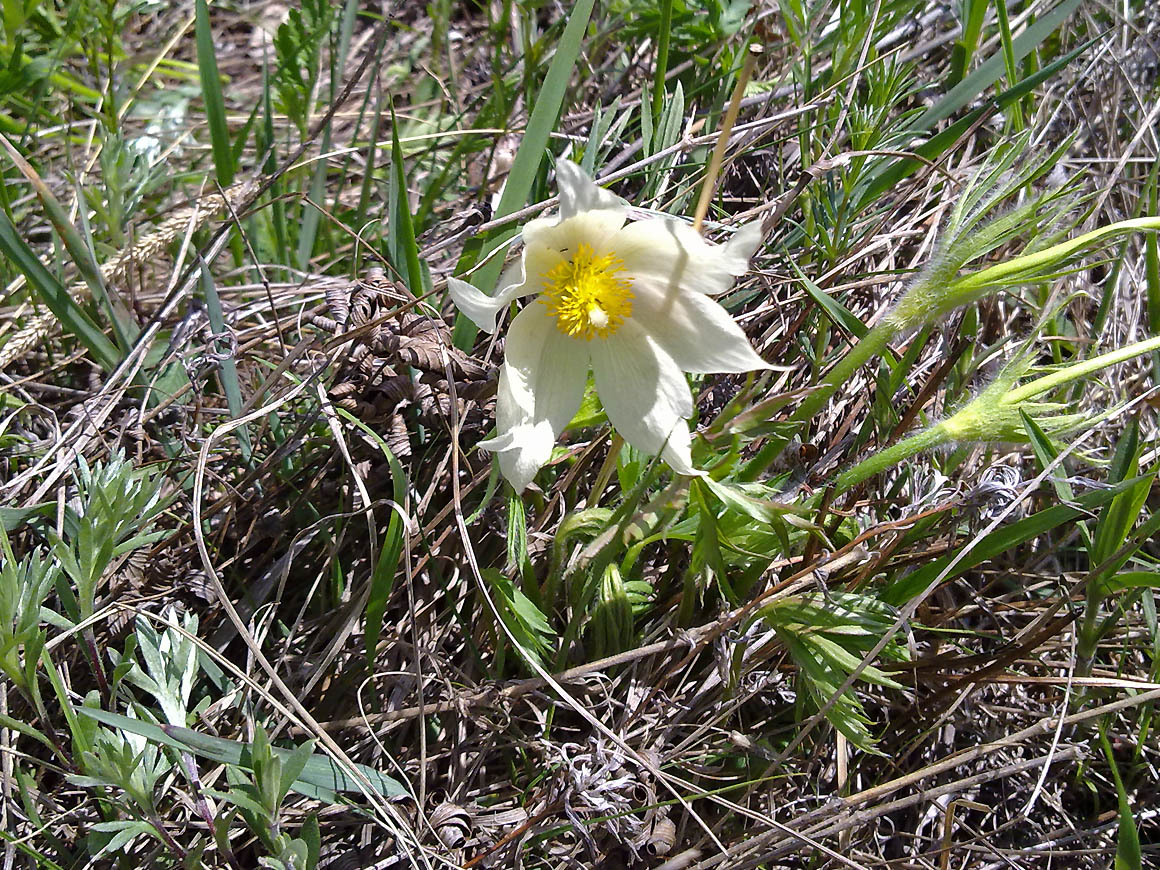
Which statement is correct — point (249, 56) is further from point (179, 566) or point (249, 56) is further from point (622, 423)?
point (622, 423)

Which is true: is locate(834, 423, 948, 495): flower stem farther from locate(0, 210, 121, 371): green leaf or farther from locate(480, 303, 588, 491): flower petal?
locate(0, 210, 121, 371): green leaf

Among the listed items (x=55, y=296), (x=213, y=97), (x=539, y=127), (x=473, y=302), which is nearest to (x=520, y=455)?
(x=473, y=302)

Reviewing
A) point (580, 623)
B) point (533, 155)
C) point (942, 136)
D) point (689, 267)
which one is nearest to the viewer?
point (689, 267)

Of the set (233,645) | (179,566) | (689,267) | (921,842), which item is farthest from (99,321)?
(921,842)

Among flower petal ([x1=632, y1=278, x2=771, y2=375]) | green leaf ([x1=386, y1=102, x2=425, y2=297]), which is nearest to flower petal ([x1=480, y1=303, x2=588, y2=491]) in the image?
flower petal ([x1=632, y1=278, x2=771, y2=375])

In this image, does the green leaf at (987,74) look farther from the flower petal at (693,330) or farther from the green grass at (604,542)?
the flower petal at (693,330)

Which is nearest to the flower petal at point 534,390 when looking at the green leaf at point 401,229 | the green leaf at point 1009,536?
the green leaf at point 401,229

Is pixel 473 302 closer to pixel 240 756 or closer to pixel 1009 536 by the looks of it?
pixel 240 756
